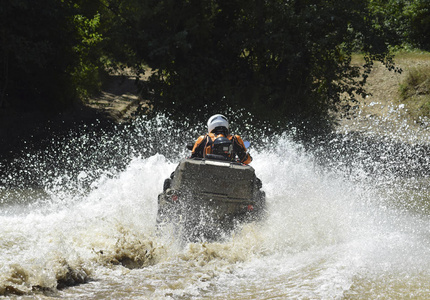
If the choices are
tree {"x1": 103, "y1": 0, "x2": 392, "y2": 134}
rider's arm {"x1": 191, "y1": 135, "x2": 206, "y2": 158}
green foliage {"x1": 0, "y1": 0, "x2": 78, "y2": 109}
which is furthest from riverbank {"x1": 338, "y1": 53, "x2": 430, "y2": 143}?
rider's arm {"x1": 191, "y1": 135, "x2": 206, "y2": 158}

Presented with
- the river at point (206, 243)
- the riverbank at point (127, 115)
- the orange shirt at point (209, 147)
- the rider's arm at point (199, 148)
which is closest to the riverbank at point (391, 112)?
the riverbank at point (127, 115)

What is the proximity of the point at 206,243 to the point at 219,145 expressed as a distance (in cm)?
178

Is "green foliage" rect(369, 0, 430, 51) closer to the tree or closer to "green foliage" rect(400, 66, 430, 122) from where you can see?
"green foliage" rect(400, 66, 430, 122)

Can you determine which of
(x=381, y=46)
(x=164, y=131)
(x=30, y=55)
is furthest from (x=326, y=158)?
(x=30, y=55)

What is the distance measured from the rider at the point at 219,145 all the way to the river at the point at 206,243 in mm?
1197

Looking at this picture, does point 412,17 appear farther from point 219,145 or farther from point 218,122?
point 219,145

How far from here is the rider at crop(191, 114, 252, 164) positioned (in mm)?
9531

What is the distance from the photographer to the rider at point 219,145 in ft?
31.3

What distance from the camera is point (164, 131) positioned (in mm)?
19344

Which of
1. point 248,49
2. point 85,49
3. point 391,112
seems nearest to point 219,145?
point 248,49

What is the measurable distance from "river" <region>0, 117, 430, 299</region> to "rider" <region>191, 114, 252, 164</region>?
1197 mm

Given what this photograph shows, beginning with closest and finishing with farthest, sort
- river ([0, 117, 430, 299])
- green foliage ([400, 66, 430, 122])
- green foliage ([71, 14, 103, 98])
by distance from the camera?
river ([0, 117, 430, 299])
green foliage ([71, 14, 103, 98])
green foliage ([400, 66, 430, 122])

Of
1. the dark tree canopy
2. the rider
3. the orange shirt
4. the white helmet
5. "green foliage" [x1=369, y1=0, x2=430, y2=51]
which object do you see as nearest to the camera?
the rider

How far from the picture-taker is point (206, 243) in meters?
8.53
